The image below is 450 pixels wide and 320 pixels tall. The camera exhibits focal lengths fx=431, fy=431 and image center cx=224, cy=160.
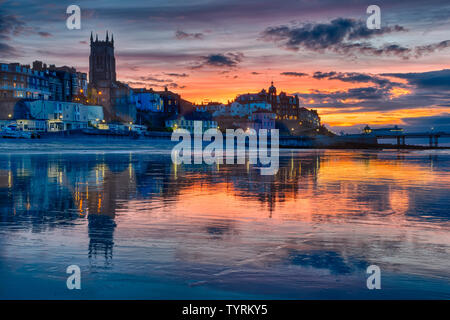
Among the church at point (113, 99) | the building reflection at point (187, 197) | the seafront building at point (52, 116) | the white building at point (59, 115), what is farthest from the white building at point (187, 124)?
the building reflection at point (187, 197)

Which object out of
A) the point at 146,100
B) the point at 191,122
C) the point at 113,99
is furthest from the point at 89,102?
the point at 191,122

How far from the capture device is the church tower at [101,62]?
7392 inches

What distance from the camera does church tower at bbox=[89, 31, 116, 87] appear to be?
18775 cm

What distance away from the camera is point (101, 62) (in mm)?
189250

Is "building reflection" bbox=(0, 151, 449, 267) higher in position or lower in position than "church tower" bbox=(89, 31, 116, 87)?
lower

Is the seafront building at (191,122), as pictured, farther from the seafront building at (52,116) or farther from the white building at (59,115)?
the seafront building at (52,116)

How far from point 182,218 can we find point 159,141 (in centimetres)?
9697

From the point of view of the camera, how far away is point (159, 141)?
4220 inches

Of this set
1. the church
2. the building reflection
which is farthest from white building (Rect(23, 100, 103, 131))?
the building reflection

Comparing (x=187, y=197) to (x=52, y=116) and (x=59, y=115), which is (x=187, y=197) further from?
(x=59, y=115)

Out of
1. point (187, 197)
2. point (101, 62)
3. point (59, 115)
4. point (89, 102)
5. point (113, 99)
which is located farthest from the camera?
point (101, 62)

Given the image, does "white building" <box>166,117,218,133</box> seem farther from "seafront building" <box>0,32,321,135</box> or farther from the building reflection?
the building reflection

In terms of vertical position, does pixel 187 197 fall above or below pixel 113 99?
below
